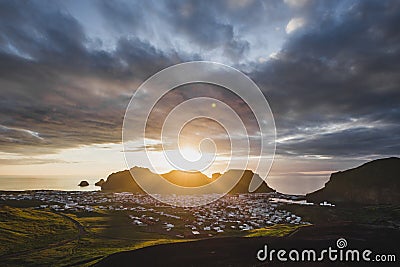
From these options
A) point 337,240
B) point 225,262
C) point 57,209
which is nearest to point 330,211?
point 337,240

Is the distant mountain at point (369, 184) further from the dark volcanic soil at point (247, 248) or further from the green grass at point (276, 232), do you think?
the dark volcanic soil at point (247, 248)

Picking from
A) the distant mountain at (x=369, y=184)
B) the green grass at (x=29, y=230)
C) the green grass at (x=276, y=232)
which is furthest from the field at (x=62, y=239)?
the distant mountain at (x=369, y=184)

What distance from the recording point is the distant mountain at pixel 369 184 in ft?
469

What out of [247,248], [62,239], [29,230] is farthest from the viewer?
[29,230]

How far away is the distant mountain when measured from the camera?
14300cm

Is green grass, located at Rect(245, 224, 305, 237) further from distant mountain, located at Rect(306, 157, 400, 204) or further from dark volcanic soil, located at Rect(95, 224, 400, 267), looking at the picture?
distant mountain, located at Rect(306, 157, 400, 204)

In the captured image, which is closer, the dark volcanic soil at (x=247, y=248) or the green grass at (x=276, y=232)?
the dark volcanic soil at (x=247, y=248)

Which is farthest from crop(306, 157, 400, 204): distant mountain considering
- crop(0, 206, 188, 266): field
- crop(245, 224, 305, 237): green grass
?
crop(0, 206, 188, 266): field

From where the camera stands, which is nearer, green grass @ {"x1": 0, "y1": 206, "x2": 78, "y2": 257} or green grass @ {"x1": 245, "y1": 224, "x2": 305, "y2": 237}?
green grass @ {"x1": 245, "y1": 224, "x2": 305, "y2": 237}

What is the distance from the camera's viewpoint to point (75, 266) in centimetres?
4916

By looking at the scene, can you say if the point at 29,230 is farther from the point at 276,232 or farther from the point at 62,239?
the point at 276,232

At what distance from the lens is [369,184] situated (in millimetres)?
152500

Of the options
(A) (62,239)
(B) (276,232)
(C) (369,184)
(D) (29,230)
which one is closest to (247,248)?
(B) (276,232)

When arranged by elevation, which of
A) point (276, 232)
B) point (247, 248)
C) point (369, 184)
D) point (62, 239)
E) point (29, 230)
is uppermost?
point (369, 184)
